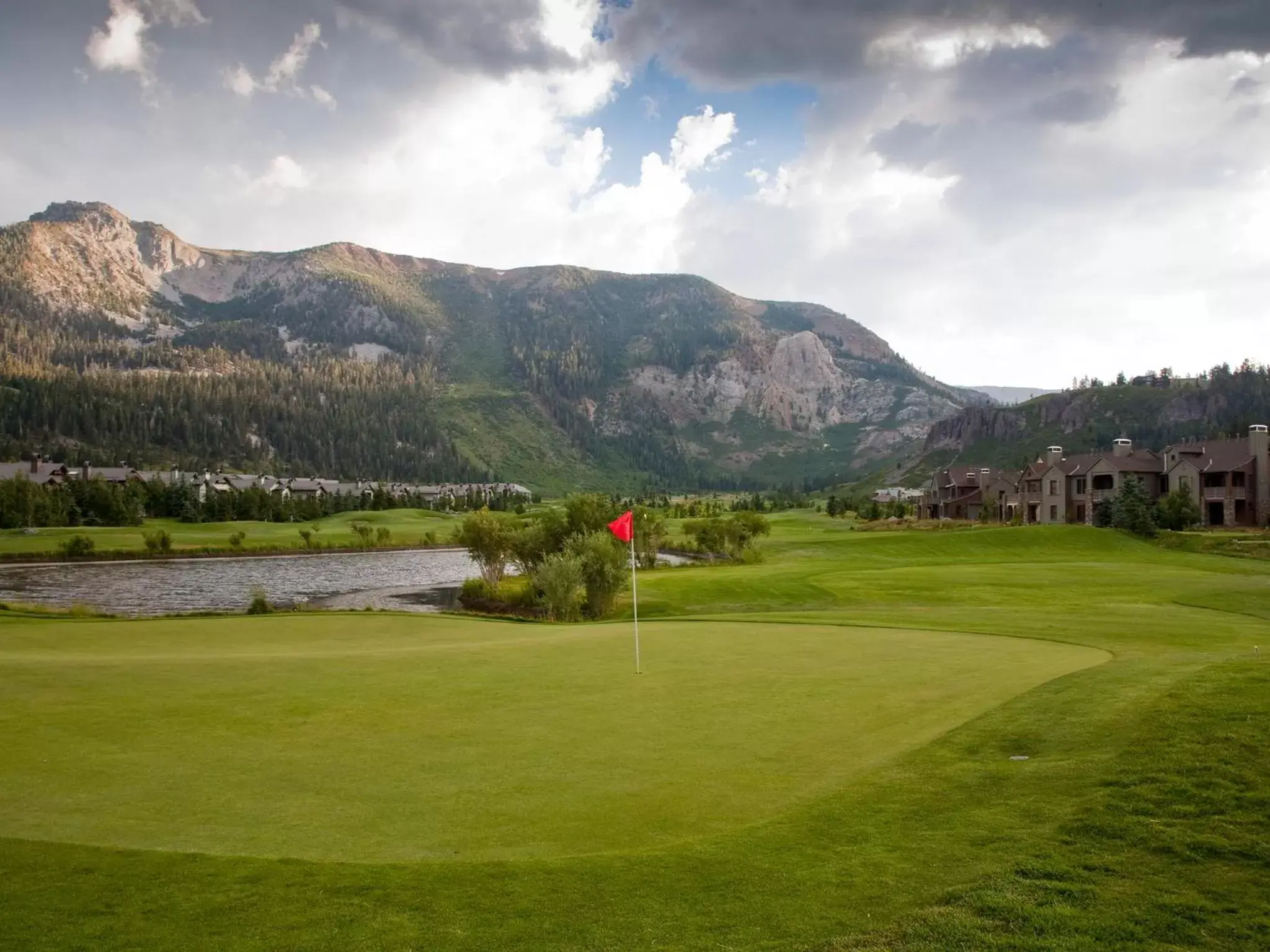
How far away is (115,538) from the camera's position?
95750mm

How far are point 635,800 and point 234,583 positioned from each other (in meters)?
67.2

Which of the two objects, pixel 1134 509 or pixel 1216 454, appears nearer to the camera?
pixel 1134 509

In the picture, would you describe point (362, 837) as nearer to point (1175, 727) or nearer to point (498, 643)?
point (1175, 727)

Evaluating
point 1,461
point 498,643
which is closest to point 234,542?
point 1,461

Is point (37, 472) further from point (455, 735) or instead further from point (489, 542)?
point (455, 735)

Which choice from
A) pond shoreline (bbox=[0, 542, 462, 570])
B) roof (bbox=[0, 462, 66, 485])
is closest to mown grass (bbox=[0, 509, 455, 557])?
pond shoreline (bbox=[0, 542, 462, 570])

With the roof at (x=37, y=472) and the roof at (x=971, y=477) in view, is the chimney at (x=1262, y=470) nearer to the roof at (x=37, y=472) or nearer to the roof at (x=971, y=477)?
the roof at (x=971, y=477)

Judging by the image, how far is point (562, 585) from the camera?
→ 136 ft

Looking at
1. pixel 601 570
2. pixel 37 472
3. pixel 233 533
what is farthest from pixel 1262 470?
pixel 37 472

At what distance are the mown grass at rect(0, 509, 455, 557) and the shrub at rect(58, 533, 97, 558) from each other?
0.91m

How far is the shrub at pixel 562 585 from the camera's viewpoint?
4141cm

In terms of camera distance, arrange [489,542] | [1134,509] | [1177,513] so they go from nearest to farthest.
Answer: [489,542], [1177,513], [1134,509]

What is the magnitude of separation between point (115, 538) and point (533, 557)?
66.0m

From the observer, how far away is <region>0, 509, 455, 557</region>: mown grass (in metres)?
89.2
